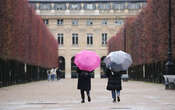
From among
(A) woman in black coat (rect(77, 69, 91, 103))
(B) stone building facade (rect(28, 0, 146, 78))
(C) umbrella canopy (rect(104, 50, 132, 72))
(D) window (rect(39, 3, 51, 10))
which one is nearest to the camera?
(A) woman in black coat (rect(77, 69, 91, 103))

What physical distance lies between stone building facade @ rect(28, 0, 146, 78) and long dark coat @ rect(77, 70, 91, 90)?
2988 inches

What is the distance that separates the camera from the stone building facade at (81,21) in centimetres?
9106

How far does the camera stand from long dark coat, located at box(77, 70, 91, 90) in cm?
1511

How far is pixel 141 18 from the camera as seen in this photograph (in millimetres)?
50500

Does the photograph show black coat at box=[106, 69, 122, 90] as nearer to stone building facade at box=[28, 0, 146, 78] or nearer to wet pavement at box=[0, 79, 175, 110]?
wet pavement at box=[0, 79, 175, 110]

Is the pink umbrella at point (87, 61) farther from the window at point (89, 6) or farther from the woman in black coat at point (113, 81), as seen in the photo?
the window at point (89, 6)

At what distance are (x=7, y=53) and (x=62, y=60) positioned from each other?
201 ft

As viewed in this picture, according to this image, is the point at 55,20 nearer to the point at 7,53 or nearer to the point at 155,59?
the point at 155,59

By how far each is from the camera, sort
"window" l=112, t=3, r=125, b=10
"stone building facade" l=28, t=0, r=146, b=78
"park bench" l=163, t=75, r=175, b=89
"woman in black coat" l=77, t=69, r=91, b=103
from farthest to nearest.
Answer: "stone building facade" l=28, t=0, r=146, b=78 → "window" l=112, t=3, r=125, b=10 → "park bench" l=163, t=75, r=175, b=89 → "woman in black coat" l=77, t=69, r=91, b=103

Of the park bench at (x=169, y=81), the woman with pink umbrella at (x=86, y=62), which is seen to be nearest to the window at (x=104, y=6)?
the park bench at (x=169, y=81)

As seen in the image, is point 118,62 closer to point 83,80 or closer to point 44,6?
point 83,80

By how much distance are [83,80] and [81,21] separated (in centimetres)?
7789

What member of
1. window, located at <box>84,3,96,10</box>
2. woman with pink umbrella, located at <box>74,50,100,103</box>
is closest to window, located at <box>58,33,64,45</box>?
window, located at <box>84,3,96,10</box>

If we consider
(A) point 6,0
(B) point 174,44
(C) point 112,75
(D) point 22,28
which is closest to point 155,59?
(B) point 174,44
